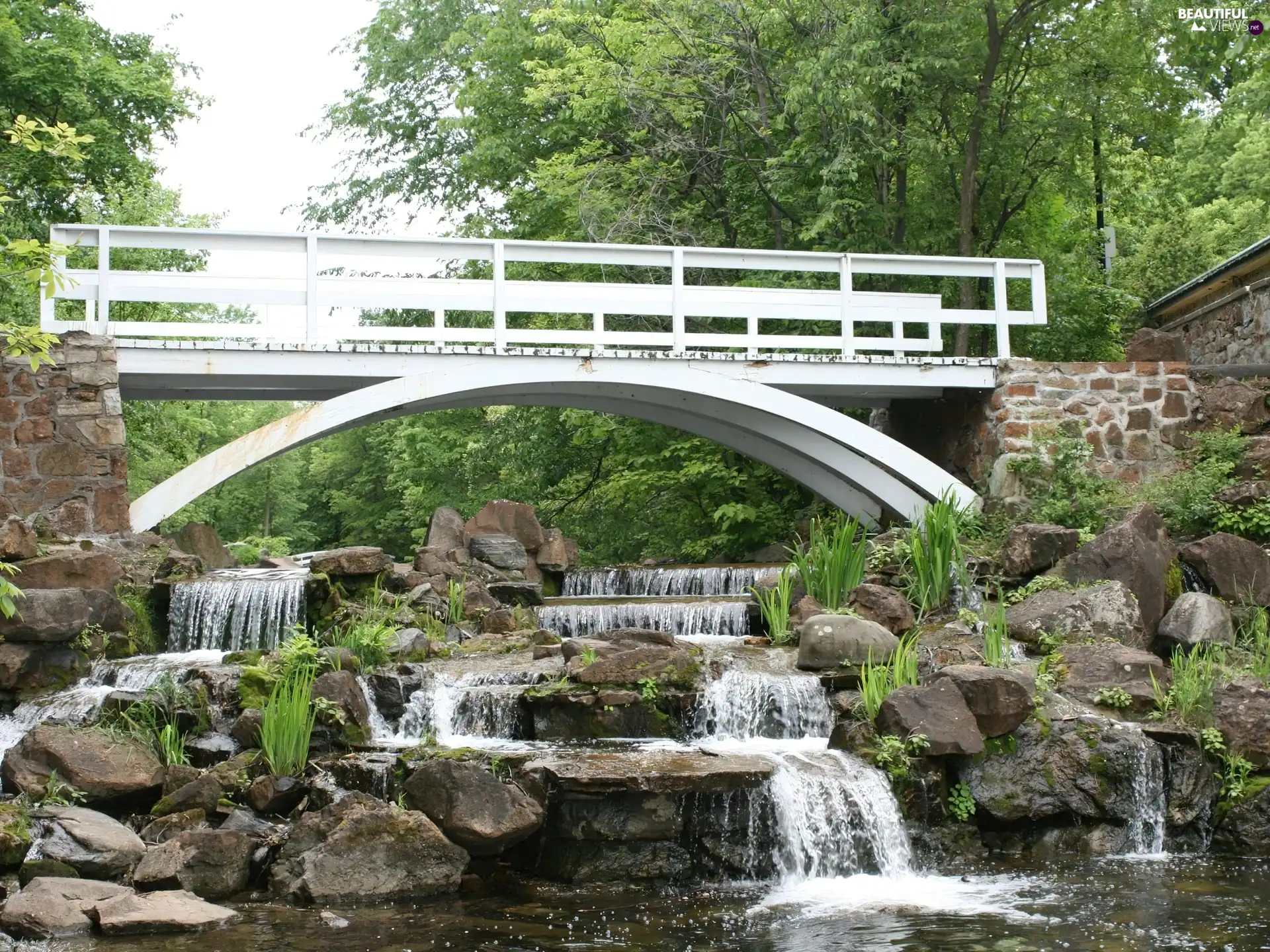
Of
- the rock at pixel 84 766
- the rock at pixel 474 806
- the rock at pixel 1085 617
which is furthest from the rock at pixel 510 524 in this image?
the rock at pixel 474 806

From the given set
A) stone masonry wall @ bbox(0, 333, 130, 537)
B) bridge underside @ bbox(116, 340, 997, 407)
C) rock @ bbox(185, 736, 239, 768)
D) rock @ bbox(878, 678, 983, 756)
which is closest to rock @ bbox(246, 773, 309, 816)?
rock @ bbox(185, 736, 239, 768)

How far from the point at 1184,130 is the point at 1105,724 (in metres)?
19.7

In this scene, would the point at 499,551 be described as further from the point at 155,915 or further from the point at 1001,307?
the point at 155,915

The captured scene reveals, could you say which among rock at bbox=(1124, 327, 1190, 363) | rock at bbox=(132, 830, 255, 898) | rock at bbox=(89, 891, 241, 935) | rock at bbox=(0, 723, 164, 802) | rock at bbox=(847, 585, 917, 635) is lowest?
rock at bbox=(89, 891, 241, 935)

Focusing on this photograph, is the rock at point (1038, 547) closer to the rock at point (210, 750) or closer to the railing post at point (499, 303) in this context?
the railing post at point (499, 303)

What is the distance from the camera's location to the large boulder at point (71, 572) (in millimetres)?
10938

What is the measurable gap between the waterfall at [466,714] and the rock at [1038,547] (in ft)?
16.6

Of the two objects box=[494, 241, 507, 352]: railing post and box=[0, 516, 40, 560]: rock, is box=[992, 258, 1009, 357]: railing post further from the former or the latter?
box=[0, 516, 40, 560]: rock

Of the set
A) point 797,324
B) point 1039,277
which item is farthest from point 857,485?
point 797,324

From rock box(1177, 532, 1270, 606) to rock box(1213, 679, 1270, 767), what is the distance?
102 inches

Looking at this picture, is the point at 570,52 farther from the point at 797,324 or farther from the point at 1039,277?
the point at 1039,277

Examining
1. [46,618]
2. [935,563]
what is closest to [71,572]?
[46,618]

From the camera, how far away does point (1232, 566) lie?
1181 cm

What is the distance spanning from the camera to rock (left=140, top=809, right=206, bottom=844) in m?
7.96
